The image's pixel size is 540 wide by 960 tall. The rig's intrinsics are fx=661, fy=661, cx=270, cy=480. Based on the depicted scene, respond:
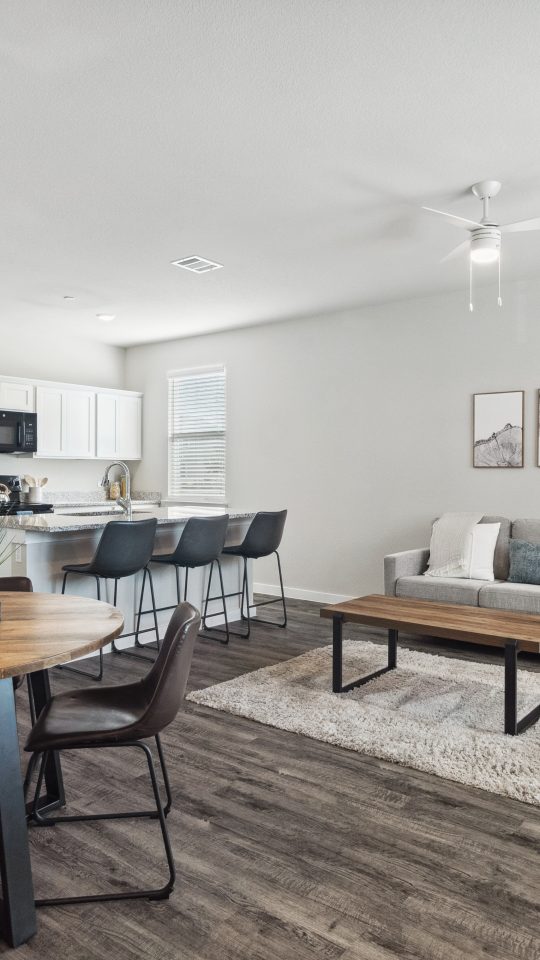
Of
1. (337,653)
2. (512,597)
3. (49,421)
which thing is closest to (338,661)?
(337,653)

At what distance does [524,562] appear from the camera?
482 centimetres

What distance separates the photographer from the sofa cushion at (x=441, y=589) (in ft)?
15.5

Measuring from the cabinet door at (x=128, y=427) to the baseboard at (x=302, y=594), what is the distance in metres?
2.25

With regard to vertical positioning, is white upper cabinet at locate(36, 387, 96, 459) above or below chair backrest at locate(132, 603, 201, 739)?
above

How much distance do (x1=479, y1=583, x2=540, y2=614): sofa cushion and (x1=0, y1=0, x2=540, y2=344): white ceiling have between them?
7.59 ft

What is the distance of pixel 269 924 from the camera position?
5.96 ft

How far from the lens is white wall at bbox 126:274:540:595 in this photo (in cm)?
539

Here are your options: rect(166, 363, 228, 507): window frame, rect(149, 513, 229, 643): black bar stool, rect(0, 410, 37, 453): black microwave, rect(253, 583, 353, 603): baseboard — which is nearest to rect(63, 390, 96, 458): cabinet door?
rect(0, 410, 37, 453): black microwave

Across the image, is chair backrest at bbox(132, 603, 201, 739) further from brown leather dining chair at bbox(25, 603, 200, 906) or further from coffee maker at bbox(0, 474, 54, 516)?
coffee maker at bbox(0, 474, 54, 516)

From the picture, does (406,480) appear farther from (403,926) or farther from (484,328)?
(403,926)

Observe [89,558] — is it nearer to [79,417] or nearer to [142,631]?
[142,631]

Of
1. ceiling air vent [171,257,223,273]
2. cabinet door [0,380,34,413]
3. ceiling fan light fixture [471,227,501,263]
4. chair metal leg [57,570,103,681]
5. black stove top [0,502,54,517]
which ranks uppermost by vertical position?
ceiling air vent [171,257,223,273]

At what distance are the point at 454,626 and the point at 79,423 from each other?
5011mm

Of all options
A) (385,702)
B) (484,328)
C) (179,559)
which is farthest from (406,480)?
(385,702)
